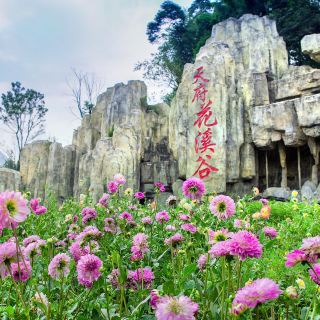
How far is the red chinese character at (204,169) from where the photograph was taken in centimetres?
755

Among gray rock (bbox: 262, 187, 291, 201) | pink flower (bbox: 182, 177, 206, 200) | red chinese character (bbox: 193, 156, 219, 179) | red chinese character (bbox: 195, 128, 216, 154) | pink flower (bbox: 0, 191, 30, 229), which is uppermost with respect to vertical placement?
red chinese character (bbox: 195, 128, 216, 154)

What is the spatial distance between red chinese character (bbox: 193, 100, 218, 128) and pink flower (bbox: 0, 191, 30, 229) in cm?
719

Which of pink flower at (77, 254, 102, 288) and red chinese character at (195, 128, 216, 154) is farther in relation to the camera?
red chinese character at (195, 128, 216, 154)

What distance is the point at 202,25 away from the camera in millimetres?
12008

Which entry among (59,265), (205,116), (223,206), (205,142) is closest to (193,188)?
(223,206)

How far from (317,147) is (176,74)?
672cm

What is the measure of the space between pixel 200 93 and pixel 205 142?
1095 mm

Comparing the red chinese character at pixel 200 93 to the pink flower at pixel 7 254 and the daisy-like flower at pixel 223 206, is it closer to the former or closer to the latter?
the daisy-like flower at pixel 223 206

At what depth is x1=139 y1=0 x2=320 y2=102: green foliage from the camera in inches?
419

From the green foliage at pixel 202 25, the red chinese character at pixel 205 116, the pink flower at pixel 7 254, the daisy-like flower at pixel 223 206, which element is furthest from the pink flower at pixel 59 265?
the green foliage at pixel 202 25

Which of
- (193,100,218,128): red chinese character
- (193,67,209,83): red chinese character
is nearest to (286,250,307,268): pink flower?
(193,100,218,128): red chinese character

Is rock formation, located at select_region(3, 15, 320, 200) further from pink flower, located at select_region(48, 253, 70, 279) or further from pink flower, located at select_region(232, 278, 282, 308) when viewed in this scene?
pink flower, located at select_region(232, 278, 282, 308)

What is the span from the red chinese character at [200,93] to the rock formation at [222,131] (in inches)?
2.6

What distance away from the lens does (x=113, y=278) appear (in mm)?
1069
